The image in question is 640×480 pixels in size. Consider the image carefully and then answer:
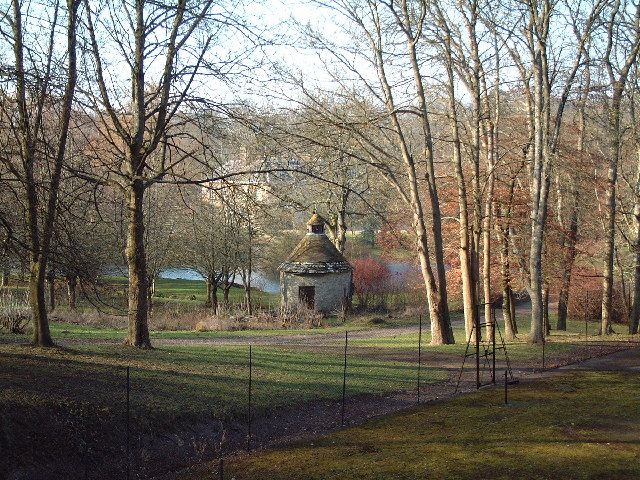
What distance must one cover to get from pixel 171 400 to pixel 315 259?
2874 centimetres

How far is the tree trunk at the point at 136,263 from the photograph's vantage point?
13414mm

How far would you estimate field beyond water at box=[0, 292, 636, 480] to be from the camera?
27.1ft

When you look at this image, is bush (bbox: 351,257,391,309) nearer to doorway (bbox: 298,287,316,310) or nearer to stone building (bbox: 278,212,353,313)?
stone building (bbox: 278,212,353,313)

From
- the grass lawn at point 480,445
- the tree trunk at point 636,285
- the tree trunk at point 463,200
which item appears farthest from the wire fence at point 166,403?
the tree trunk at point 636,285

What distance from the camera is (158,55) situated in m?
13.2

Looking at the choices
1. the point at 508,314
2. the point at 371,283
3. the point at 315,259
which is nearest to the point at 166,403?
the point at 508,314

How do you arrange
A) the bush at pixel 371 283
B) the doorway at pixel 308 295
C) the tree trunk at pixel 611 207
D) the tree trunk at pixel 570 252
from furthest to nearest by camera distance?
the bush at pixel 371 283
the doorway at pixel 308 295
the tree trunk at pixel 570 252
the tree trunk at pixel 611 207

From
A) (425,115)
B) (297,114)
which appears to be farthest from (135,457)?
(425,115)

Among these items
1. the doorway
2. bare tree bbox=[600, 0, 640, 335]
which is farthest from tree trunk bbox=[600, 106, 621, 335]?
the doorway

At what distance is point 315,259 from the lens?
127 ft

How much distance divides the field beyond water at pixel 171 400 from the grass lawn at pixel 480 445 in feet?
2.02

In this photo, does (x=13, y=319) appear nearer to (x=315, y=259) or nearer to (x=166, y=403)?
(x=166, y=403)

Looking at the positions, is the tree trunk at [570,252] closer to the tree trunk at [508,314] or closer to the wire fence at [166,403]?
the tree trunk at [508,314]

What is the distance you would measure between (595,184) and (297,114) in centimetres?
1543
